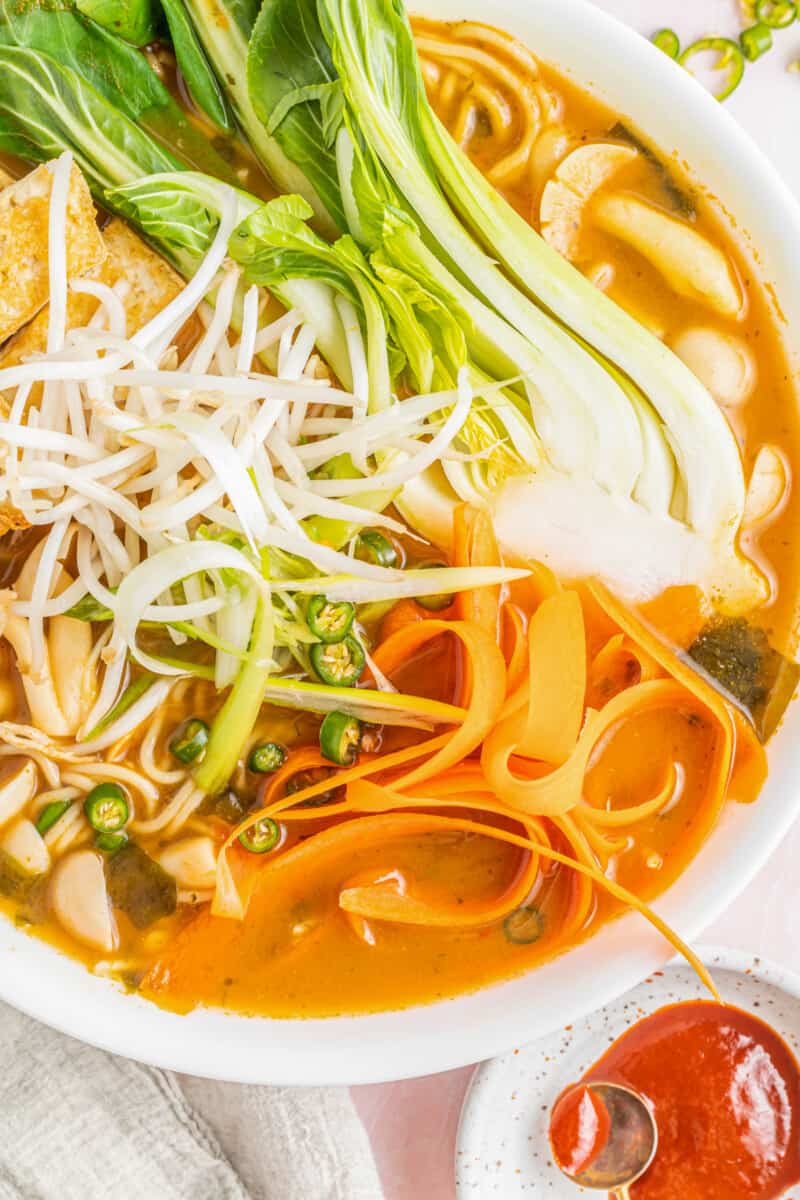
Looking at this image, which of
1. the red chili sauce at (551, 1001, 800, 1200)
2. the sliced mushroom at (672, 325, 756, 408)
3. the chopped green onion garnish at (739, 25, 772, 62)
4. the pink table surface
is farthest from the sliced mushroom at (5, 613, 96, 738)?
the chopped green onion garnish at (739, 25, 772, 62)

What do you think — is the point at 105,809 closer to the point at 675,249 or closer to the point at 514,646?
the point at 514,646

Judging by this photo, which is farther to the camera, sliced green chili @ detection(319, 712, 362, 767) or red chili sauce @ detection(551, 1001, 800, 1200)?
red chili sauce @ detection(551, 1001, 800, 1200)

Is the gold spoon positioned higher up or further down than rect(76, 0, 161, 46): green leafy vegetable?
further down

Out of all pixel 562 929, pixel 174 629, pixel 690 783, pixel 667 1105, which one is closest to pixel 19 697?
pixel 174 629

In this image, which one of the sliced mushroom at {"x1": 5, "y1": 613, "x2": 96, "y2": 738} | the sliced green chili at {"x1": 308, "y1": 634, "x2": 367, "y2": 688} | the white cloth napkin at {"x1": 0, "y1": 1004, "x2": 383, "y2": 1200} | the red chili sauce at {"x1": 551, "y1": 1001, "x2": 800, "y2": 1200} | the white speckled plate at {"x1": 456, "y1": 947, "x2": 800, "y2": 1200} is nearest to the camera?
Result: the sliced green chili at {"x1": 308, "y1": 634, "x2": 367, "y2": 688}

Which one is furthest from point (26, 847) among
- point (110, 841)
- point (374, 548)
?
point (374, 548)

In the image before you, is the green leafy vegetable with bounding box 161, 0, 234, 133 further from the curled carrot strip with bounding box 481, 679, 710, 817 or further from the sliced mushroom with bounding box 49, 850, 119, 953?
the sliced mushroom with bounding box 49, 850, 119, 953

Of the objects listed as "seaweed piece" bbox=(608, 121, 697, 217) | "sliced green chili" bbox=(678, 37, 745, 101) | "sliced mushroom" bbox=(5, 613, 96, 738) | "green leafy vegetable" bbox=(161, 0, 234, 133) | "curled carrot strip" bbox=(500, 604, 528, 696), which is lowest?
"sliced mushroom" bbox=(5, 613, 96, 738)

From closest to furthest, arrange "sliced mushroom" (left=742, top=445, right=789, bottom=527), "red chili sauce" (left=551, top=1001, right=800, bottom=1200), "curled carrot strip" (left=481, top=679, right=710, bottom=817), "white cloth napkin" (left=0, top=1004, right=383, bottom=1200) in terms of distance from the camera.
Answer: "curled carrot strip" (left=481, top=679, right=710, bottom=817), "sliced mushroom" (left=742, top=445, right=789, bottom=527), "white cloth napkin" (left=0, top=1004, right=383, bottom=1200), "red chili sauce" (left=551, top=1001, right=800, bottom=1200)
